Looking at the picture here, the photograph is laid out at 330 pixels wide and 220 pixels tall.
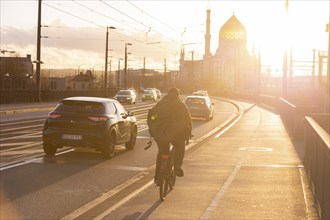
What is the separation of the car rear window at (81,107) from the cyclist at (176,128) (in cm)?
550

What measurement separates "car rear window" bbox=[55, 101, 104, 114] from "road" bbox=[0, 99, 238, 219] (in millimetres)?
1236

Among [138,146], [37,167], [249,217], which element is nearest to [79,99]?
[37,167]

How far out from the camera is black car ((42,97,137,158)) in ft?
51.1

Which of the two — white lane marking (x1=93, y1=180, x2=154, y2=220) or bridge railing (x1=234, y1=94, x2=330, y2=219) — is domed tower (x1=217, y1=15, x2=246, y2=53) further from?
white lane marking (x1=93, y1=180, x2=154, y2=220)

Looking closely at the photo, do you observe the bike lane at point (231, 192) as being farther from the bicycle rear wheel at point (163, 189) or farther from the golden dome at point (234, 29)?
the golden dome at point (234, 29)

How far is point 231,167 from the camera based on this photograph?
14867mm

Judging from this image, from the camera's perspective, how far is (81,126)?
15625 millimetres

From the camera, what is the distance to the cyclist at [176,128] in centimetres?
1033

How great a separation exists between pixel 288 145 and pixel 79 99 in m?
8.86

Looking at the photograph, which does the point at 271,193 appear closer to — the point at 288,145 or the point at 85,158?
the point at 85,158

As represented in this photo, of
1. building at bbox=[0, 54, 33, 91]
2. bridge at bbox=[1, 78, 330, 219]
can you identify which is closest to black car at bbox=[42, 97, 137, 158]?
bridge at bbox=[1, 78, 330, 219]

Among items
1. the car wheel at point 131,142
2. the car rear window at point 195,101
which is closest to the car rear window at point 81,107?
the car wheel at point 131,142

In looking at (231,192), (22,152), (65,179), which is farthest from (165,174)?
(22,152)

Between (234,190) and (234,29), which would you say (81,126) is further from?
(234,29)
